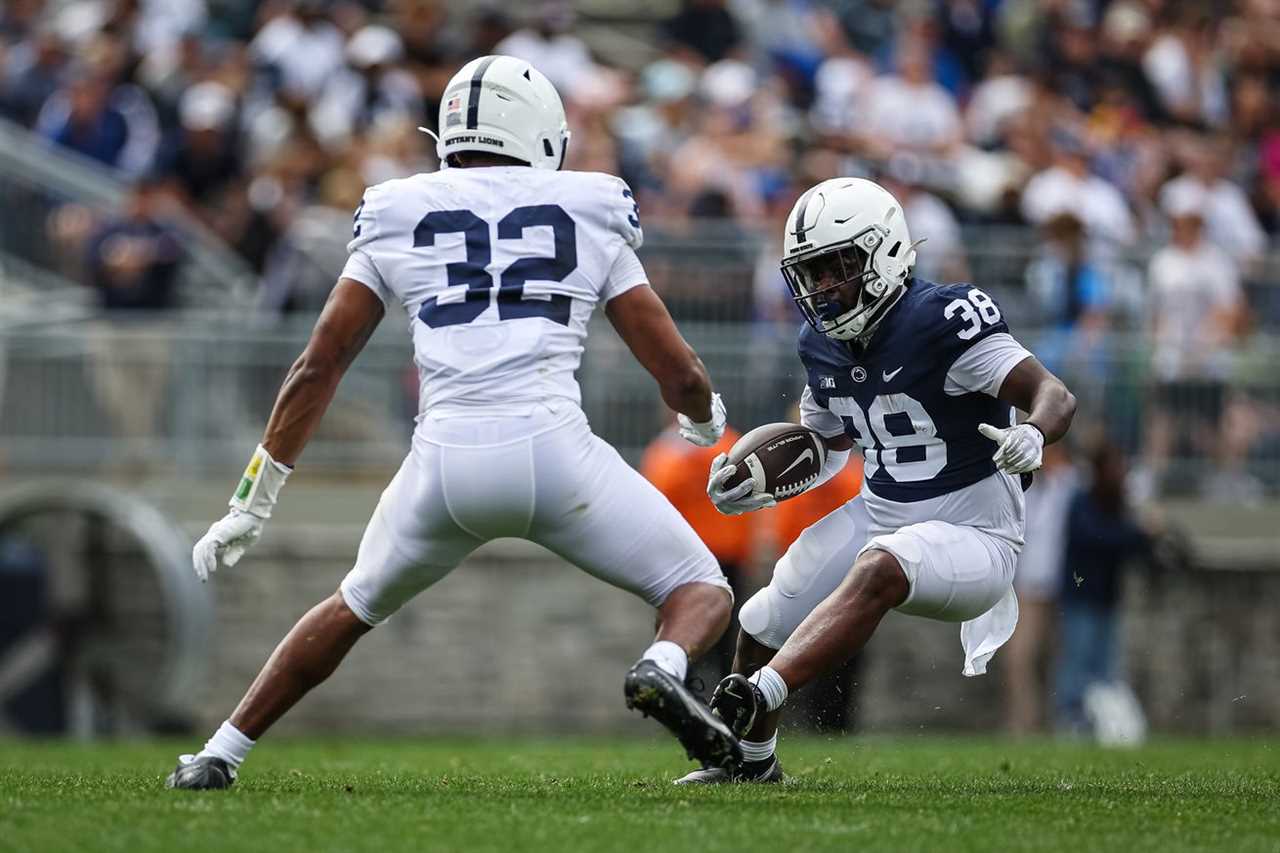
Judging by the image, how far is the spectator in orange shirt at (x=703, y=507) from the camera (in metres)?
11.4

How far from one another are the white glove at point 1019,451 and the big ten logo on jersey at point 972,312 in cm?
50

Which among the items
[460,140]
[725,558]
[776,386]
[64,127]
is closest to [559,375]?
[460,140]

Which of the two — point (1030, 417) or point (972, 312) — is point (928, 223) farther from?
point (1030, 417)

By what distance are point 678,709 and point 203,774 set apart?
154 centimetres

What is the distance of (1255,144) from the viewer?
15.9m

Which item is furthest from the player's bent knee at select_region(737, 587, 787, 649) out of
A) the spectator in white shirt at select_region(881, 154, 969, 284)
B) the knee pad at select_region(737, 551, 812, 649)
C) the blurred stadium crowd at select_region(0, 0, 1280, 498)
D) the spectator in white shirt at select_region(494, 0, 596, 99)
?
the spectator in white shirt at select_region(494, 0, 596, 99)

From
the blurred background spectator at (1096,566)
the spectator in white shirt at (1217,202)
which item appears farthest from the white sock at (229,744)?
the spectator in white shirt at (1217,202)

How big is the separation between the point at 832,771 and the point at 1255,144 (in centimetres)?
969

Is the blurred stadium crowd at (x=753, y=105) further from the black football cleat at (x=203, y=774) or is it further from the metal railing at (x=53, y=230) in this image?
the black football cleat at (x=203, y=774)

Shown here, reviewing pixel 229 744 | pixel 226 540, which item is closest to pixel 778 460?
pixel 226 540

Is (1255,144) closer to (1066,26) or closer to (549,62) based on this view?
(1066,26)

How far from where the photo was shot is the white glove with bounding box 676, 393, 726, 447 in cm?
664

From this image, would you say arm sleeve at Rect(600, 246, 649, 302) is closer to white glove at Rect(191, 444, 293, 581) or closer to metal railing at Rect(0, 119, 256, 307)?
white glove at Rect(191, 444, 293, 581)

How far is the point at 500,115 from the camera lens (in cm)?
639
